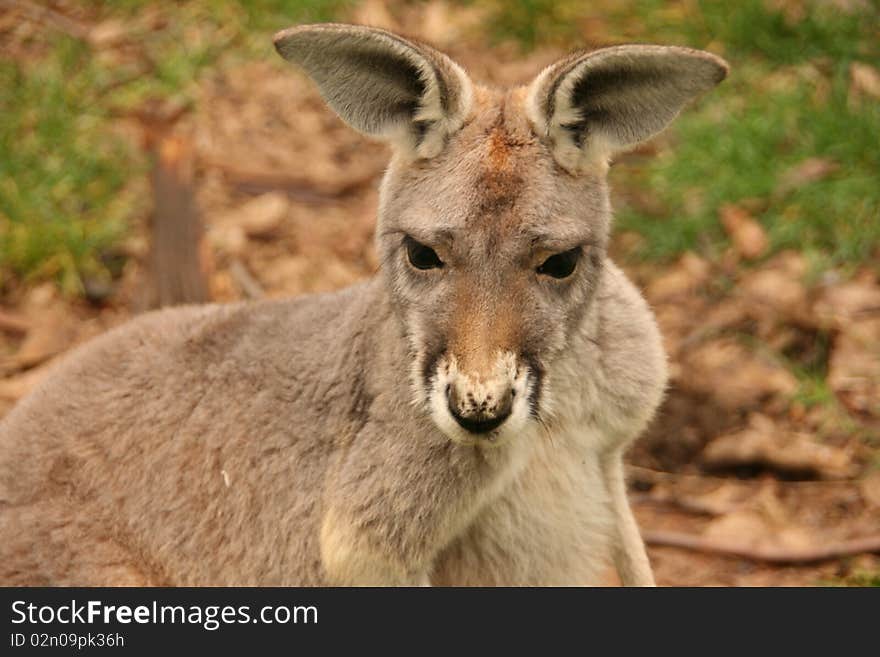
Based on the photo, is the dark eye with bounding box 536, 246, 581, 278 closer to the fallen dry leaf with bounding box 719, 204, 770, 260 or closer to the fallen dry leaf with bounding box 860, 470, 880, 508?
the fallen dry leaf with bounding box 860, 470, 880, 508

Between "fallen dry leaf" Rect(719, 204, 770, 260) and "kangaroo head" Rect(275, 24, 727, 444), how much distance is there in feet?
8.41

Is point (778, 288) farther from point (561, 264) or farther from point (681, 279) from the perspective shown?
point (561, 264)

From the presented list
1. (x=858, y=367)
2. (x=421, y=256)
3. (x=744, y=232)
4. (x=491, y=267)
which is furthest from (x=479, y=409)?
(x=744, y=232)

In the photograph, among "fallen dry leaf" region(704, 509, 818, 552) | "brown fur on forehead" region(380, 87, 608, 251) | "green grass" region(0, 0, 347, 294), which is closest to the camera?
"brown fur on forehead" region(380, 87, 608, 251)

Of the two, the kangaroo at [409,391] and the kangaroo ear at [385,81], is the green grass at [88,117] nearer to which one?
the kangaroo at [409,391]

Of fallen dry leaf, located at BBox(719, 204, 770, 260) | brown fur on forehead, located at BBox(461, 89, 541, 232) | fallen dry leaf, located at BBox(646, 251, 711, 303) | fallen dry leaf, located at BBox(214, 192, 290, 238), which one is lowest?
fallen dry leaf, located at BBox(646, 251, 711, 303)

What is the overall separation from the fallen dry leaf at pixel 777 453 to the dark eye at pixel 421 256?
2280 millimetres

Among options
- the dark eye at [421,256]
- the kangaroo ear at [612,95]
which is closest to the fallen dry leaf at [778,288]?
the kangaroo ear at [612,95]

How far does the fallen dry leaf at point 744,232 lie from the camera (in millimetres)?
5961

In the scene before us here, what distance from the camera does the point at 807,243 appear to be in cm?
584

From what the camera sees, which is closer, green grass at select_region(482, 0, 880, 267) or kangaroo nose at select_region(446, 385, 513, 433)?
kangaroo nose at select_region(446, 385, 513, 433)

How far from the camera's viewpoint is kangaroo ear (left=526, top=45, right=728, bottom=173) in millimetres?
3289

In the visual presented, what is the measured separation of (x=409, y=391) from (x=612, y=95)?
92 centimetres

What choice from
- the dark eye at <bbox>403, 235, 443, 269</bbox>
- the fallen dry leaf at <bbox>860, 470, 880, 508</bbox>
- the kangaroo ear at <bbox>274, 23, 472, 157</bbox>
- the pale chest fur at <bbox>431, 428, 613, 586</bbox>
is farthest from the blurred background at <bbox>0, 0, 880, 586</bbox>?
the kangaroo ear at <bbox>274, 23, 472, 157</bbox>
